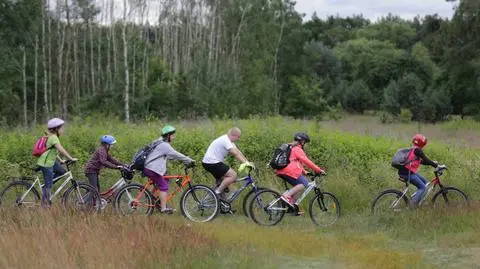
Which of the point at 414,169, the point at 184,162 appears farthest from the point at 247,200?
the point at 414,169

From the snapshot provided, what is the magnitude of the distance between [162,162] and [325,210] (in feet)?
10.8

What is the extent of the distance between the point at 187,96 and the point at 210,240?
35597mm

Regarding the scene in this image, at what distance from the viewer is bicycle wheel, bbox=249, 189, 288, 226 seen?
38.5 ft

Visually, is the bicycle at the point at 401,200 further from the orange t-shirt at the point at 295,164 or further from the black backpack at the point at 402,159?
the orange t-shirt at the point at 295,164

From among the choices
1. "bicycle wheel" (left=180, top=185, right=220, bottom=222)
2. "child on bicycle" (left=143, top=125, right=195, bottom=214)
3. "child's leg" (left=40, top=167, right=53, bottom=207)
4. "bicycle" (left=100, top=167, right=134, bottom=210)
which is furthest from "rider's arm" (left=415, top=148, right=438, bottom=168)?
"child's leg" (left=40, top=167, right=53, bottom=207)

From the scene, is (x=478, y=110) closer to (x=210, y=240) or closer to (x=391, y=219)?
(x=391, y=219)

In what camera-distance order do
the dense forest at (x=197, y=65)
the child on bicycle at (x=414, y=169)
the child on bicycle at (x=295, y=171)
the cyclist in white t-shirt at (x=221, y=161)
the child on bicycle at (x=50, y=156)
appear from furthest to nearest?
the dense forest at (x=197, y=65)
the child on bicycle at (x=414, y=169)
the cyclist in white t-shirt at (x=221, y=161)
the child on bicycle at (x=295, y=171)
the child on bicycle at (x=50, y=156)

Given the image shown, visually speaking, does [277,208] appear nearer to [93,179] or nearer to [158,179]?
[158,179]

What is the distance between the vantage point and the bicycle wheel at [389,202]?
40.8 feet

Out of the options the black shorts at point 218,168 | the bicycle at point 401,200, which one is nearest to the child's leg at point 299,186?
the black shorts at point 218,168

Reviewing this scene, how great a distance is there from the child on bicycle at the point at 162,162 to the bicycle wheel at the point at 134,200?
25 centimetres

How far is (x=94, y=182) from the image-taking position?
39.7 feet

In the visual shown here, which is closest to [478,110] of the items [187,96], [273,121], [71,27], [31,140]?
[187,96]

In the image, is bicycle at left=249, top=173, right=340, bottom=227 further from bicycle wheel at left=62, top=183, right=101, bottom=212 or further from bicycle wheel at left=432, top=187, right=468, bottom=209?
bicycle wheel at left=62, top=183, right=101, bottom=212
